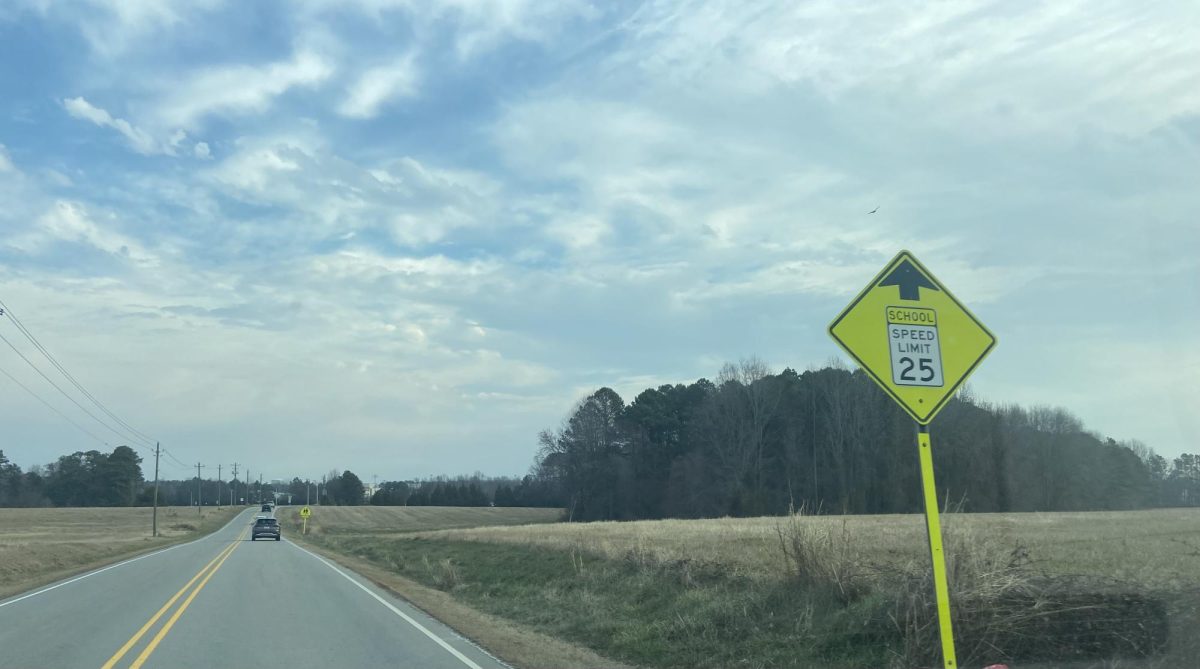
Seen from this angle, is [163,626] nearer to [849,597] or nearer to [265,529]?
[849,597]

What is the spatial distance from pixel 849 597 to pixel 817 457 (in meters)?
74.4

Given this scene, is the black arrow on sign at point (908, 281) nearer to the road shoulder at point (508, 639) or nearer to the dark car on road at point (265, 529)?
the road shoulder at point (508, 639)

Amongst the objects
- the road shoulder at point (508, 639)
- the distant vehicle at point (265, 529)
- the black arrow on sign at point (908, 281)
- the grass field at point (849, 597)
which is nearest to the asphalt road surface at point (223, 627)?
the road shoulder at point (508, 639)

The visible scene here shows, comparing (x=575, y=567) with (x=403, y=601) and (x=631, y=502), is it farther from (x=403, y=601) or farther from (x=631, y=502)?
(x=631, y=502)

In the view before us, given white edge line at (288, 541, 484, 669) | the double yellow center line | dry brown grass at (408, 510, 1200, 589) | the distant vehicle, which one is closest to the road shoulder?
white edge line at (288, 541, 484, 669)

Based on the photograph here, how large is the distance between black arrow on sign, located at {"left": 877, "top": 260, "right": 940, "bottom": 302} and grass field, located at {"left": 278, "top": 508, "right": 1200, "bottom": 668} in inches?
152

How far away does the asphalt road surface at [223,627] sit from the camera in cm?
1133

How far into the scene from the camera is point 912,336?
7.14 m

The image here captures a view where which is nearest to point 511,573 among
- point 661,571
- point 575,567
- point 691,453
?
point 575,567

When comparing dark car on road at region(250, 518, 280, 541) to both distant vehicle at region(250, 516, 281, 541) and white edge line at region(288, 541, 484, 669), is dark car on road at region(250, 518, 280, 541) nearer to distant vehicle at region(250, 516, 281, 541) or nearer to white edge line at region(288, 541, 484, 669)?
distant vehicle at region(250, 516, 281, 541)

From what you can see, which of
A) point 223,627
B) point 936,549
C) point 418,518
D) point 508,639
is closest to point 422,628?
point 508,639

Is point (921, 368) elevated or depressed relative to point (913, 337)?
depressed

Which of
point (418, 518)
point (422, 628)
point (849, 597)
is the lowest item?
point (418, 518)

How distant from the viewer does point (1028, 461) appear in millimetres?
45812
